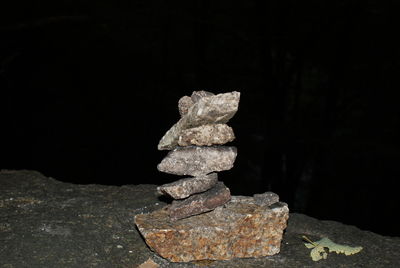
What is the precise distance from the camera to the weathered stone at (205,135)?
5.47 metres

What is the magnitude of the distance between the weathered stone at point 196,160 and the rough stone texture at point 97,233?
101 centimetres

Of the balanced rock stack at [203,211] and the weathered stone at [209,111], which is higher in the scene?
the weathered stone at [209,111]

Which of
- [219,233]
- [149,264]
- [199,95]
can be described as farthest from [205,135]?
[149,264]

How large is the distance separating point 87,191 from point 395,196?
7621 mm

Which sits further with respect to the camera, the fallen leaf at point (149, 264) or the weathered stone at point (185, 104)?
the weathered stone at point (185, 104)

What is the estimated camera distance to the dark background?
1116 centimetres

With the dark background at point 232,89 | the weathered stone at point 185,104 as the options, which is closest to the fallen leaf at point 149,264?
the weathered stone at point 185,104

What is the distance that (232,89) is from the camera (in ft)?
40.1

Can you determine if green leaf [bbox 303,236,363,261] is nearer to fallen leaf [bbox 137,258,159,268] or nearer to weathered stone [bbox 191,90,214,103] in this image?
fallen leaf [bbox 137,258,159,268]

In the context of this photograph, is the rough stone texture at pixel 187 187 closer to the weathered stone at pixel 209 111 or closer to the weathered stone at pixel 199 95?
the weathered stone at pixel 209 111

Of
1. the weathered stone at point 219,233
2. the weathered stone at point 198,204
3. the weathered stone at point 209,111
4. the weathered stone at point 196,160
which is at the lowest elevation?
the weathered stone at point 219,233

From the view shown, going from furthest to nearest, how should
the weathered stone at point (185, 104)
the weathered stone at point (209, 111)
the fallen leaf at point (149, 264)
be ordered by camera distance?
the weathered stone at point (185, 104)
the fallen leaf at point (149, 264)
the weathered stone at point (209, 111)

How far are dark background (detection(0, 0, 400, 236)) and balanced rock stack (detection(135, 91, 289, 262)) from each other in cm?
514

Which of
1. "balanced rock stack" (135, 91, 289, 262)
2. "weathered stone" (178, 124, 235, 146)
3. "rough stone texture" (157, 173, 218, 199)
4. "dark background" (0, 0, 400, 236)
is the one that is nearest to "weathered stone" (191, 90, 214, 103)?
"balanced rock stack" (135, 91, 289, 262)
